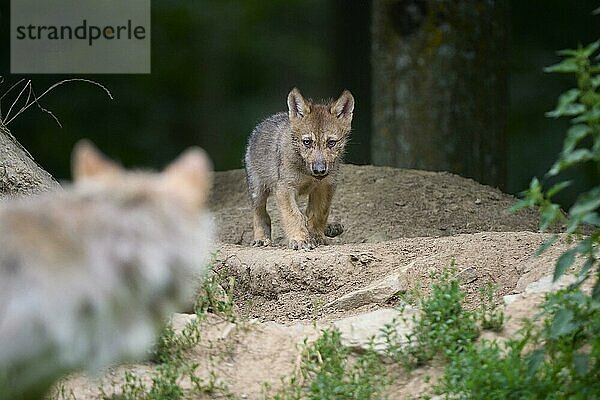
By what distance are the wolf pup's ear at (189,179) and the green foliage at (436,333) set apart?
1915 mm

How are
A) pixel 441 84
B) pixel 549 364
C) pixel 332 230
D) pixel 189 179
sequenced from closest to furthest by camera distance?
1. pixel 189 179
2. pixel 549 364
3. pixel 332 230
4. pixel 441 84

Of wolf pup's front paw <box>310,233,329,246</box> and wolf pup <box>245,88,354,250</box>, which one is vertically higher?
wolf pup <box>245,88,354,250</box>

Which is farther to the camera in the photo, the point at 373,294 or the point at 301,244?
the point at 301,244

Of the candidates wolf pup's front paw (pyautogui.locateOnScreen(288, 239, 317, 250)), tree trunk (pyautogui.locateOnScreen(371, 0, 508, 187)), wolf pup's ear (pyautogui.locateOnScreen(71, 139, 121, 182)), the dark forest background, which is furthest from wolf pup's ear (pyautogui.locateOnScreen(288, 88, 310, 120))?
wolf pup's ear (pyautogui.locateOnScreen(71, 139, 121, 182))

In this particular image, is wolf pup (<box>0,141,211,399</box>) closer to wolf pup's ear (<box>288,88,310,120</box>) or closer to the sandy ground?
the sandy ground

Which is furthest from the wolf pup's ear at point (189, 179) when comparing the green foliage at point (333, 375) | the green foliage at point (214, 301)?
the green foliage at point (214, 301)

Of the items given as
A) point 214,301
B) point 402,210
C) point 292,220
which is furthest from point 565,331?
point 402,210

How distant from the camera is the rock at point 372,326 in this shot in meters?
4.89

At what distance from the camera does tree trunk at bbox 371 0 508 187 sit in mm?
10164

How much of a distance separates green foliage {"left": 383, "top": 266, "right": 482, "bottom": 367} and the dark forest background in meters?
7.86

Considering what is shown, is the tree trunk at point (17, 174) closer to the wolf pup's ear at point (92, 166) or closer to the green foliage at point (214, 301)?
the green foliage at point (214, 301)

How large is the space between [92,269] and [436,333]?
91.0 inches

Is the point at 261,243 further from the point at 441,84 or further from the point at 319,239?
the point at 441,84

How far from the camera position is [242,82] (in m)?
15.0
